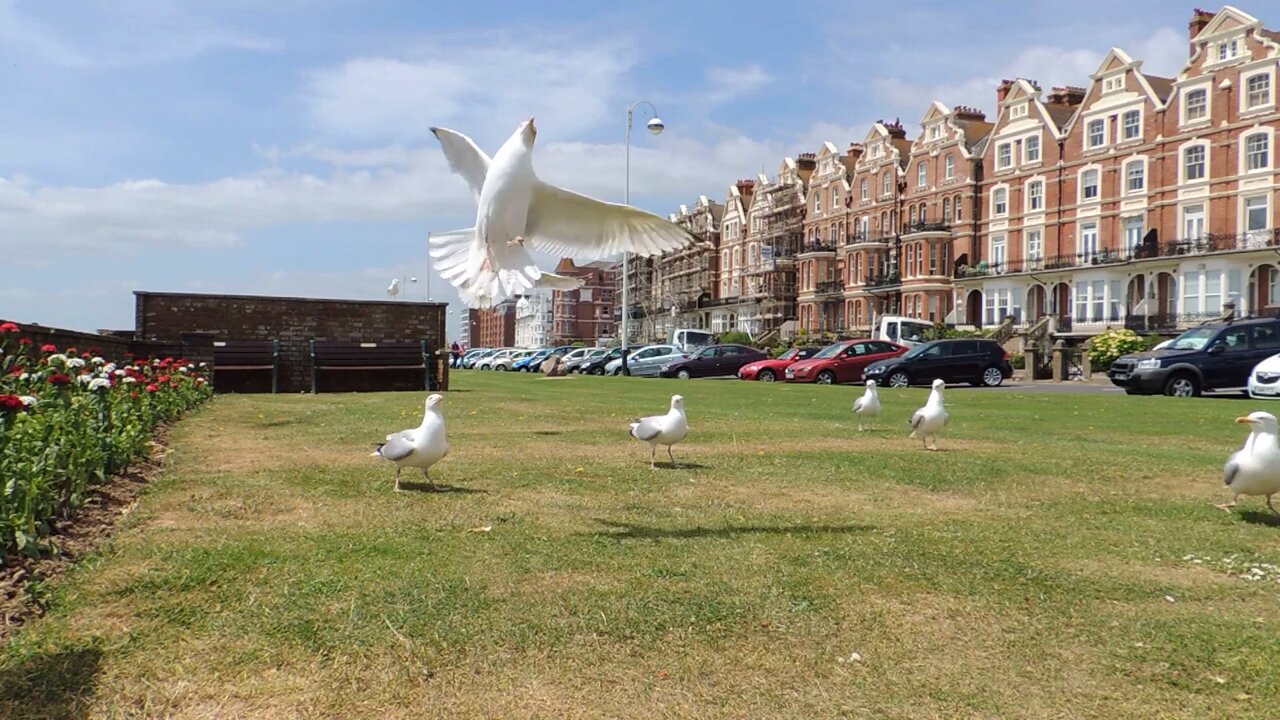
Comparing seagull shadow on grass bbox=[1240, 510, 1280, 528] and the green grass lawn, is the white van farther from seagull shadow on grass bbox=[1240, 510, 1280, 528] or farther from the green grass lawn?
seagull shadow on grass bbox=[1240, 510, 1280, 528]

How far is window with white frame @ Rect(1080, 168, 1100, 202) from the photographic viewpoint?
47.2 m

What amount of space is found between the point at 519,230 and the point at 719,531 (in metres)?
2.44

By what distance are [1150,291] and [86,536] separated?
4904 cm

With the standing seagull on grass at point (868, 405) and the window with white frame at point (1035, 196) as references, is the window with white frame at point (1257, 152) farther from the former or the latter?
the standing seagull on grass at point (868, 405)

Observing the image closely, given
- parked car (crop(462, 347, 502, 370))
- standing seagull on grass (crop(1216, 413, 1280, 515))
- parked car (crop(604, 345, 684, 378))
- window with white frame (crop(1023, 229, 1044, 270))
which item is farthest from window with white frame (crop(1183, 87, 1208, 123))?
standing seagull on grass (crop(1216, 413, 1280, 515))

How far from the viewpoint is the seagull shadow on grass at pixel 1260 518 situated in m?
6.22

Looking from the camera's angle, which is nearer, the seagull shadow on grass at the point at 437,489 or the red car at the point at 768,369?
the seagull shadow on grass at the point at 437,489

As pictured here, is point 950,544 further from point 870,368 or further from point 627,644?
point 870,368

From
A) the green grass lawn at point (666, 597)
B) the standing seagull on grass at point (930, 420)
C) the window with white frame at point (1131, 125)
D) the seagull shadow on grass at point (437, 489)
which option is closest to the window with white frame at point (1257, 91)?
the window with white frame at point (1131, 125)

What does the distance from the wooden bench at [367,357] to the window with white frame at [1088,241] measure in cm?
3879

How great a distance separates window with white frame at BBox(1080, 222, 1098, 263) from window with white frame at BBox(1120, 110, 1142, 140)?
4.73 meters

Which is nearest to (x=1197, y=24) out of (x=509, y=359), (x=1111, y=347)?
(x=1111, y=347)

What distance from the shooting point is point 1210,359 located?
20094 millimetres

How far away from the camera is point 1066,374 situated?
3328 centimetres
